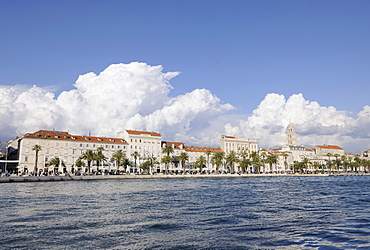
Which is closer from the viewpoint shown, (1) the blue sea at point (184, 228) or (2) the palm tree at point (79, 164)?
(1) the blue sea at point (184, 228)

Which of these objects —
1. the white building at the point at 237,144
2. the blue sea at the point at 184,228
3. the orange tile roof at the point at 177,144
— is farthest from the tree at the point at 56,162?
the blue sea at the point at 184,228

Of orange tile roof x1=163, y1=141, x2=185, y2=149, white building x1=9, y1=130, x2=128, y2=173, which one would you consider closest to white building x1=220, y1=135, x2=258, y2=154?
orange tile roof x1=163, y1=141, x2=185, y2=149

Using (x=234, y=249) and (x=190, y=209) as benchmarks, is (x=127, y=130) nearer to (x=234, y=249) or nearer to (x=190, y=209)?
(x=190, y=209)

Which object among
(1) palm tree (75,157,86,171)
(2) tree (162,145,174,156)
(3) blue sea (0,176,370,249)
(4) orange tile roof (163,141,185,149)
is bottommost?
(3) blue sea (0,176,370,249)

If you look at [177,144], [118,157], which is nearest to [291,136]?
[177,144]

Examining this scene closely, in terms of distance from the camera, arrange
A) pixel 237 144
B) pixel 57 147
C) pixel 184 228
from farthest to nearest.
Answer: pixel 237 144
pixel 57 147
pixel 184 228

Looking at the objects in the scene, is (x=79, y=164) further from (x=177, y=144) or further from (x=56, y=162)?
(x=177, y=144)

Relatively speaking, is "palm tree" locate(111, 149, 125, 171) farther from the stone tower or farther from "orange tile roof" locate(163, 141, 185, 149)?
the stone tower

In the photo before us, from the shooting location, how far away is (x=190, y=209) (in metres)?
22.5

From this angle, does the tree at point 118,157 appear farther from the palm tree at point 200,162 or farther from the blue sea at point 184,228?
the blue sea at point 184,228

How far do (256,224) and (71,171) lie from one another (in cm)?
9084

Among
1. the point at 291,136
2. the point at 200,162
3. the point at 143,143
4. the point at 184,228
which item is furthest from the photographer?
the point at 291,136


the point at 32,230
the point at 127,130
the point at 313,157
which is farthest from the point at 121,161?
the point at 313,157

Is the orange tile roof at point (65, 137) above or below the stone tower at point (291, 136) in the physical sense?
below
